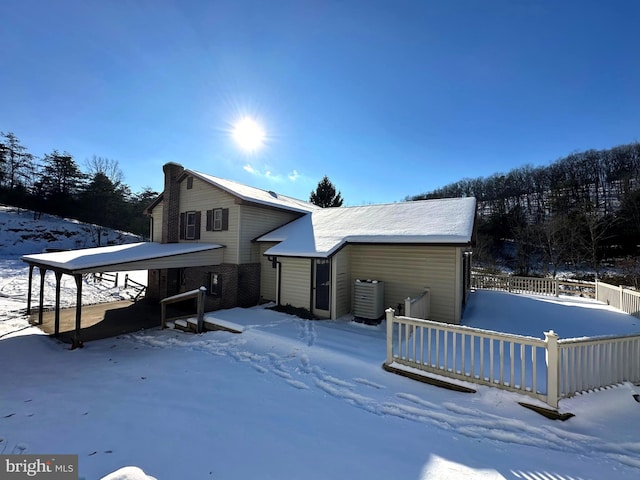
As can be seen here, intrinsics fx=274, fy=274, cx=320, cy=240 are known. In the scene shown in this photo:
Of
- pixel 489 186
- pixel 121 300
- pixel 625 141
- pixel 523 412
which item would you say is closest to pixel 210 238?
pixel 121 300

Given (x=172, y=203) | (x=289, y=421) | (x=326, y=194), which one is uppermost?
(x=326, y=194)

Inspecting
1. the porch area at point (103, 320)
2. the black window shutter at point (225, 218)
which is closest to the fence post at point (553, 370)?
the black window shutter at point (225, 218)

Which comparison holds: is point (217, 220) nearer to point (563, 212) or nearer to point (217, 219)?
point (217, 219)

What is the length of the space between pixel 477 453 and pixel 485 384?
169 cm

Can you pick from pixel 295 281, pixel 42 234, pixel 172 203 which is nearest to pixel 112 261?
pixel 172 203

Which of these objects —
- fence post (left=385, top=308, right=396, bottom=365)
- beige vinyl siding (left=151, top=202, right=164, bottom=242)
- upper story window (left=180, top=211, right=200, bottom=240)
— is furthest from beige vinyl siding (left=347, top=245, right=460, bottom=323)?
beige vinyl siding (left=151, top=202, right=164, bottom=242)

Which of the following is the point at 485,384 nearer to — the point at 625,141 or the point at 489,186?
the point at 489,186

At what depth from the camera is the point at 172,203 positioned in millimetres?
14047

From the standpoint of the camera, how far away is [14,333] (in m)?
9.26

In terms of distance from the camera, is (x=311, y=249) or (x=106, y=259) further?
(x=311, y=249)

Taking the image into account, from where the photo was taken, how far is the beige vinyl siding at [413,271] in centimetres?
877

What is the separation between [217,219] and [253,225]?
70.1 inches

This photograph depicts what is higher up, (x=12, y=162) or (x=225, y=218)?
(x=12, y=162)

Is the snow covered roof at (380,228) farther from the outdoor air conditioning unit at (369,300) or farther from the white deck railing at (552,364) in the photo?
the white deck railing at (552,364)
